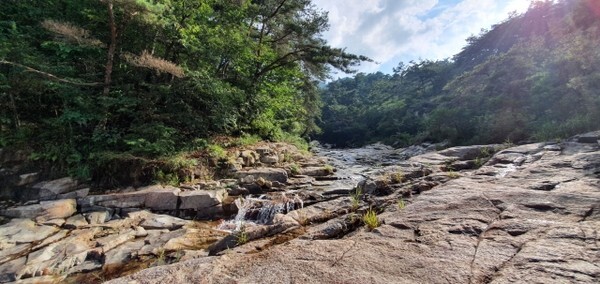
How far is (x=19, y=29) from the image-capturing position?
10.4 metres

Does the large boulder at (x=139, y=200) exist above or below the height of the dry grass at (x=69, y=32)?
below

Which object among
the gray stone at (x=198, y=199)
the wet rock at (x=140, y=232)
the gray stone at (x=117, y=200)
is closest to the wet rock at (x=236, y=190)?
the gray stone at (x=198, y=199)

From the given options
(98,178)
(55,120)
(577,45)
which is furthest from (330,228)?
(577,45)

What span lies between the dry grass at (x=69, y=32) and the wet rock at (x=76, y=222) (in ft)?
16.8

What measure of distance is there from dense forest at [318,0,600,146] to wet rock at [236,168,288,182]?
15.5 metres

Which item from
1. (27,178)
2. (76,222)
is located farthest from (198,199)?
(27,178)

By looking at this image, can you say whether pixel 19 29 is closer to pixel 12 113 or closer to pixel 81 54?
pixel 81 54

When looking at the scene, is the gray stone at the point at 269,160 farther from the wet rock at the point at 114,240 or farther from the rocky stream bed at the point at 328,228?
the wet rock at the point at 114,240

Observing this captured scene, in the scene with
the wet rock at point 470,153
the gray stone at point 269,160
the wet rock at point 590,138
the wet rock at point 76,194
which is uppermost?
the wet rock at point 590,138

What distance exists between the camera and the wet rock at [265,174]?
10773mm

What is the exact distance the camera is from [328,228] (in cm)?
477

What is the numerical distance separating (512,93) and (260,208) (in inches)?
976

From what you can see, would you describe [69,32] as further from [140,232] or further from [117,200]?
[140,232]

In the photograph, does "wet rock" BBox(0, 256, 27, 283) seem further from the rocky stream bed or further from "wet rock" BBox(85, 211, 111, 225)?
"wet rock" BBox(85, 211, 111, 225)
